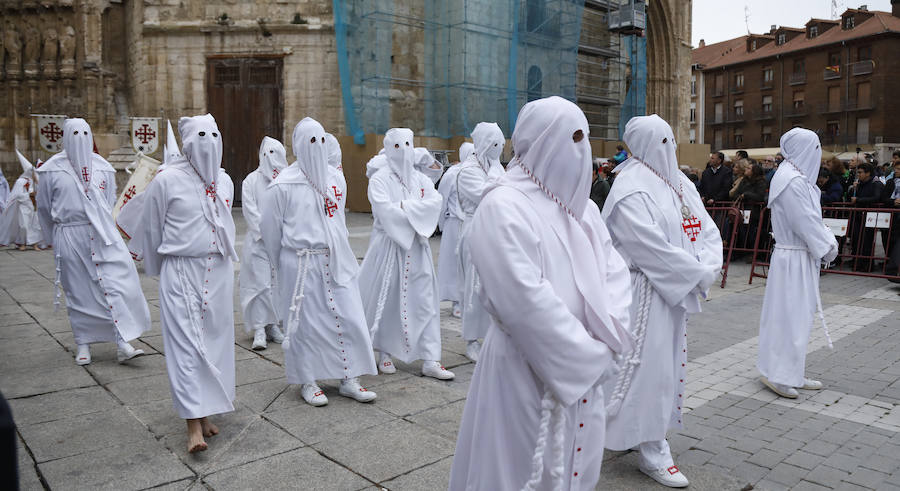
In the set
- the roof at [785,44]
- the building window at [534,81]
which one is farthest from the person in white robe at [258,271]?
the roof at [785,44]

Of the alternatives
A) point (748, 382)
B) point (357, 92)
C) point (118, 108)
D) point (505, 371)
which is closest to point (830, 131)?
point (357, 92)

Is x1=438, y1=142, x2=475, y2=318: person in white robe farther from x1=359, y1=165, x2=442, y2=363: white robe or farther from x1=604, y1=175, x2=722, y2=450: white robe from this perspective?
x1=604, y1=175, x2=722, y2=450: white robe

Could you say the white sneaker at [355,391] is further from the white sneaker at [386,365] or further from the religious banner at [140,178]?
the religious banner at [140,178]

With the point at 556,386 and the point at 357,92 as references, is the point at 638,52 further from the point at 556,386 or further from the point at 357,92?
the point at 556,386

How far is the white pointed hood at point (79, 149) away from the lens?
6.46 meters

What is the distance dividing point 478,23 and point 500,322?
20.3 metres

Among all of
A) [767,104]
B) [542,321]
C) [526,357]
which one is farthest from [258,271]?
[767,104]

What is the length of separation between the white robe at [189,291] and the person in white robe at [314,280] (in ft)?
2.12

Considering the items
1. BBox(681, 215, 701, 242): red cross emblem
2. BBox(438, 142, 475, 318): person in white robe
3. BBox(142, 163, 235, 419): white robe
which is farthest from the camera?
BBox(438, 142, 475, 318): person in white robe

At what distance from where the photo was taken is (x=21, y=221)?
14961 mm

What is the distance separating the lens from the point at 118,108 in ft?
75.3

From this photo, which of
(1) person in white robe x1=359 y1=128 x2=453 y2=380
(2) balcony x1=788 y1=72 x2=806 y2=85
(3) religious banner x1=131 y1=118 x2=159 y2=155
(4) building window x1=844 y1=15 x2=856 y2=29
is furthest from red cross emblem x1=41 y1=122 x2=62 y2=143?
(4) building window x1=844 y1=15 x2=856 y2=29

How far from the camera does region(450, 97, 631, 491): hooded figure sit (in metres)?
2.24

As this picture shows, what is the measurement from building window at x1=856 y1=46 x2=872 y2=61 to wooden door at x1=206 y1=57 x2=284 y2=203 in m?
45.9
